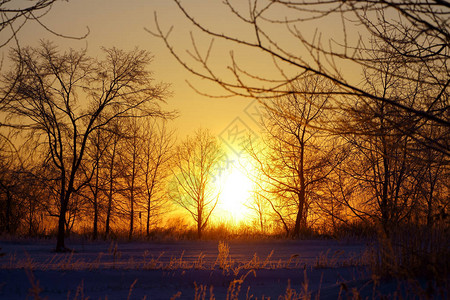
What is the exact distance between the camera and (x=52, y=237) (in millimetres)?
23141

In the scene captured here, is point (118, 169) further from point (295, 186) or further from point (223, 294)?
point (223, 294)

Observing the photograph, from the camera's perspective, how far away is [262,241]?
822 inches

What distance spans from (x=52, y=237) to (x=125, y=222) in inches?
227

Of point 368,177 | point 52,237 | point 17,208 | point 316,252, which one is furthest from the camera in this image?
point 17,208

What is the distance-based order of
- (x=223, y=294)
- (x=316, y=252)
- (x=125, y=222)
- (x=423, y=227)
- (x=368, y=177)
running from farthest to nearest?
1. (x=125, y=222)
2. (x=368, y=177)
3. (x=316, y=252)
4. (x=223, y=294)
5. (x=423, y=227)

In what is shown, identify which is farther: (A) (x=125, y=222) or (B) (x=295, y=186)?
(A) (x=125, y=222)

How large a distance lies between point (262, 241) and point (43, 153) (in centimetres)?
955

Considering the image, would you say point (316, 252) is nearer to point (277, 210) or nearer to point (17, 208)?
point (277, 210)

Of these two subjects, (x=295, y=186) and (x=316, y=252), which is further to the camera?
(x=295, y=186)

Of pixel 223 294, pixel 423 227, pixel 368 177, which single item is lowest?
pixel 223 294

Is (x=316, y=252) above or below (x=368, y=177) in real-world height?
below

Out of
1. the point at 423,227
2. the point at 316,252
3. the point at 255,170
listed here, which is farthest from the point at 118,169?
the point at 423,227

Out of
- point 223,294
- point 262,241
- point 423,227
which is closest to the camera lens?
point 423,227

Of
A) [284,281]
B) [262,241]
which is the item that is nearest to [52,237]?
[262,241]
